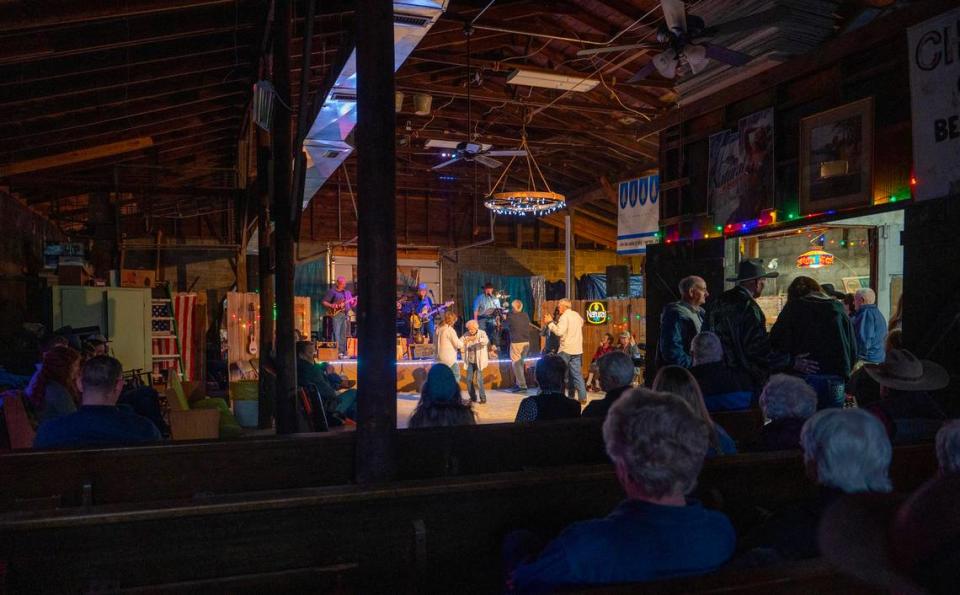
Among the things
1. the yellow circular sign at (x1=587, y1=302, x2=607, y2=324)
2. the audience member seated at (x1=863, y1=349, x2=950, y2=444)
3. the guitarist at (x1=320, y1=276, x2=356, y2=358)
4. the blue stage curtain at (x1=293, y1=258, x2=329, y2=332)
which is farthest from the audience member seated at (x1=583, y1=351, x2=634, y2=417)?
the blue stage curtain at (x1=293, y1=258, x2=329, y2=332)

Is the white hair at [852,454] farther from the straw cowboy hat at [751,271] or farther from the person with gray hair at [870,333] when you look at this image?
the person with gray hair at [870,333]

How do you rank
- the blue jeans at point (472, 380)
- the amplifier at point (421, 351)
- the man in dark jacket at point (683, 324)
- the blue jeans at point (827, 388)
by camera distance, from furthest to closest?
the amplifier at point (421, 351) < the blue jeans at point (472, 380) < the man in dark jacket at point (683, 324) < the blue jeans at point (827, 388)

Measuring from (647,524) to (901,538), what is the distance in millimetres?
763

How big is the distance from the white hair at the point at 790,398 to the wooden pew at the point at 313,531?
2.24ft

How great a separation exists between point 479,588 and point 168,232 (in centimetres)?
1579

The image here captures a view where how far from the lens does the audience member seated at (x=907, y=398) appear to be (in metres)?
3.02

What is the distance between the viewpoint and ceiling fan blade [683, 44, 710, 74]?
194 inches

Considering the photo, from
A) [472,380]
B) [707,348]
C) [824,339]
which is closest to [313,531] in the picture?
[707,348]

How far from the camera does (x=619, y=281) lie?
1466 cm

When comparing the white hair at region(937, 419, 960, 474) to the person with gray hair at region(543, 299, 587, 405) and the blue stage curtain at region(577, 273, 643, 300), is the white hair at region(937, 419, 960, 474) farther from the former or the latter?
the blue stage curtain at region(577, 273, 643, 300)

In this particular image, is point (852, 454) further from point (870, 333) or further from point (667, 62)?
point (870, 333)

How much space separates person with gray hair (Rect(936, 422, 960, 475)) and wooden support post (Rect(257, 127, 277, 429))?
5.34 meters

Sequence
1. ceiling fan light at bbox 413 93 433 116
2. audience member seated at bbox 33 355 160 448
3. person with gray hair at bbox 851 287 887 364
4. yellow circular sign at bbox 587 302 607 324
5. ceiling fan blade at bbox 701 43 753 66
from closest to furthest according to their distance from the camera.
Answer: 1. audience member seated at bbox 33 355 160 448
2. ceiling fan blade at bbox 701 43 753 66
3. person with gray hair at bbox 851 287 887 364
4. ceiling fan light at bbox 413 93 433 116
5. yellow circular sign at bbox 587 302 607 324

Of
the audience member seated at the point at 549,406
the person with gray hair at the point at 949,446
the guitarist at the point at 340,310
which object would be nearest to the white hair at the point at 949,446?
the person with gray hair at the point at 949,446
